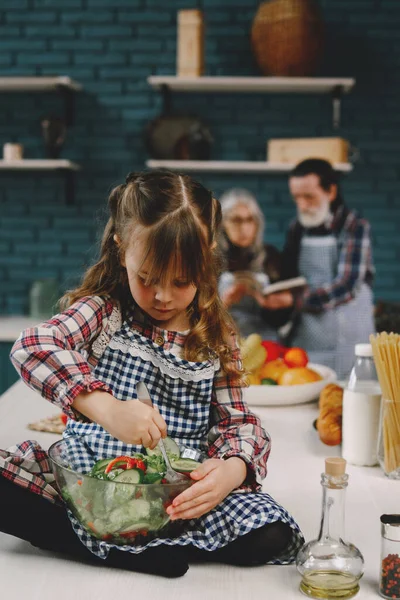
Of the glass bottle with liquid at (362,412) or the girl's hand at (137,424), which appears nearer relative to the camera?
the girl's hand at (137,424)

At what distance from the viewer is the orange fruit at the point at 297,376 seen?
1990mm

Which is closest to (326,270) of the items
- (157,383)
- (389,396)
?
(389,396)

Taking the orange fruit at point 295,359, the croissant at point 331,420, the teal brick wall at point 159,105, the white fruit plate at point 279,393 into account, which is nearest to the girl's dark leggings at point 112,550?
the croissant at point 331,420

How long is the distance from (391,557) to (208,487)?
0.26 metres

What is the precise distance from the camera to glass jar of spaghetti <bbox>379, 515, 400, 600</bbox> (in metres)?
0.94

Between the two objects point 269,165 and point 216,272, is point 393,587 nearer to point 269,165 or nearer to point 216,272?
point 216,272

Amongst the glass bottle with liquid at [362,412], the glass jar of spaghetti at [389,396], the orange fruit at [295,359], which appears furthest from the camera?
the orange fruit at [295,359]

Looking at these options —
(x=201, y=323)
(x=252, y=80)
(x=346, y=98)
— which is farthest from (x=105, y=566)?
(x=346, y=98)

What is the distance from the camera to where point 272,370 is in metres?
2.04

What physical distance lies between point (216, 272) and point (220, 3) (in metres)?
3.37

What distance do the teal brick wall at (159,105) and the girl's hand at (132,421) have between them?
3.42m

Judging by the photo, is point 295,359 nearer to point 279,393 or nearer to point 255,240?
point 279,393

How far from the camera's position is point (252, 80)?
404cm

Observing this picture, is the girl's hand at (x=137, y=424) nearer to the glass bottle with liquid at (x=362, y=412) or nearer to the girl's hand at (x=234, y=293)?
the glass bottle with liquid at (x=362, y=412)
